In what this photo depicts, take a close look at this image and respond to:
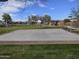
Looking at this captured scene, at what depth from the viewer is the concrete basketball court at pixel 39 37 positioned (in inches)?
171

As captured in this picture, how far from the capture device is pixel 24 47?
443cm

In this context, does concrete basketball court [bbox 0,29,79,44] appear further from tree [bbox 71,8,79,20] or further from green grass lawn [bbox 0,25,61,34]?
tree [bbox 71,8,79,20]

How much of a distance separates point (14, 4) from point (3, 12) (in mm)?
287

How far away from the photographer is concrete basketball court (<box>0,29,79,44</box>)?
14.3 feet

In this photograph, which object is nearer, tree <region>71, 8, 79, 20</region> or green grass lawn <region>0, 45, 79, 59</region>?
green grass lawn <region>0, 45, 79, 59</region>

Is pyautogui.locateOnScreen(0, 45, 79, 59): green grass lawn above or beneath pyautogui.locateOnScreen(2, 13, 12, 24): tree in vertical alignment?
beneath

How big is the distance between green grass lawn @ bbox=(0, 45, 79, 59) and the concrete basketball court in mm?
111

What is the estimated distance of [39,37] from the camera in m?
4.36

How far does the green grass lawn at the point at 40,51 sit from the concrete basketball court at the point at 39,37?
0.11m

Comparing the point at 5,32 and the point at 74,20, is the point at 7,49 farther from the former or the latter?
the point at 74,20

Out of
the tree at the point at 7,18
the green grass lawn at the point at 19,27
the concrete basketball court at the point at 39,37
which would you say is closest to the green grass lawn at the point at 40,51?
the concrete basketball court at the point at 39,37

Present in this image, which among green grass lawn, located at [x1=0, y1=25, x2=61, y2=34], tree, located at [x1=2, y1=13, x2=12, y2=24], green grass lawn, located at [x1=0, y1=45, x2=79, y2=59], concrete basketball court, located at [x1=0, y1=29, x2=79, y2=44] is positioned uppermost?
tree, located at [x1=2, y1=13, x2=12, y2=24]

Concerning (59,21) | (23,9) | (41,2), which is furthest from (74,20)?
(23,9)

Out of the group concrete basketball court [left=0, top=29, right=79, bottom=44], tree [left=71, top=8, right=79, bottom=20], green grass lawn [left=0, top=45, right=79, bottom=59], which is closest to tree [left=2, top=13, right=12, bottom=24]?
concrete basketball court [left=0, top=29, right=79, bottom=44]
